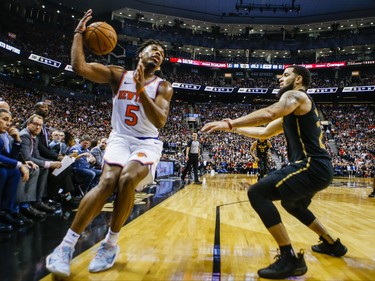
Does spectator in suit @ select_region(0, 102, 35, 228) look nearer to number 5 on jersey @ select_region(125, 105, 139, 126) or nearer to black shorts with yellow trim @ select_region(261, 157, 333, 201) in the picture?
number 5 on jersey @ select_region(125, 105, 139, 126)

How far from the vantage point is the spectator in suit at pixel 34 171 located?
4011 mm

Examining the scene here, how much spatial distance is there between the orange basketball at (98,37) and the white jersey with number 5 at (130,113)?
54cm

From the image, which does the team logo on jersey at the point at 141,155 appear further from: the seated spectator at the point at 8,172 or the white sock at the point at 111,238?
the seated spectator at the point at 8,172

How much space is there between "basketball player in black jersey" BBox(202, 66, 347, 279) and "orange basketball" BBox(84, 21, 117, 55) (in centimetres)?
148

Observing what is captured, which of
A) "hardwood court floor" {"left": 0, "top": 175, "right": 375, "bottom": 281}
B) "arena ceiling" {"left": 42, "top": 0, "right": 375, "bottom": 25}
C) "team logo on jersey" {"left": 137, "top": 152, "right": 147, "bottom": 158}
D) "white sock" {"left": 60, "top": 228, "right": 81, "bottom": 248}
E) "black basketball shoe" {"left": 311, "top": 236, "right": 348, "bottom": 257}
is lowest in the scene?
"hardwood court floor" {"left": 0, "top": 175, "right": 375, "bottom": 281}

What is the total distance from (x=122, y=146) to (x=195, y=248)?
1.35 metres

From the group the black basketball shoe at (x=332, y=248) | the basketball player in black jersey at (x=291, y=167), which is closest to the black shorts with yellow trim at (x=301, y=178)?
the basketball player in black jersey at (x=291, y=167)

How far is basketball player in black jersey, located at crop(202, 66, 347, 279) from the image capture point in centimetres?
226

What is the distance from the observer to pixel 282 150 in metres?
26.4

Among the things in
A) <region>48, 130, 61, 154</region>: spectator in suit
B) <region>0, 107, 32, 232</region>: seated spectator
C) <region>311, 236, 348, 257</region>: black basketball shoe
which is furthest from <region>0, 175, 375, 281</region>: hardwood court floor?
<region>48, 130, 61, 154</region>: spectator in suit

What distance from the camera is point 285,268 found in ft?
7.39

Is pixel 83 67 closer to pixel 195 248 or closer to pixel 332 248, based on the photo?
pixel 195 248

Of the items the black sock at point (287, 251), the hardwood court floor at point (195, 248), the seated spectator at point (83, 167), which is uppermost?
the seated spectator at point (83, 167)

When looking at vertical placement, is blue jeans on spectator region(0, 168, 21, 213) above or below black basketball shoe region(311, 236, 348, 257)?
above
